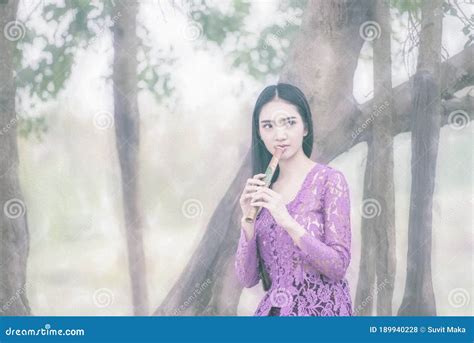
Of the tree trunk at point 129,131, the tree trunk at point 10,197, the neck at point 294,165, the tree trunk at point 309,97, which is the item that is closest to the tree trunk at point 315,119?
the tree trunk at point 309,97

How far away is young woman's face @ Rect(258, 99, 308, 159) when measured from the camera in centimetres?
331

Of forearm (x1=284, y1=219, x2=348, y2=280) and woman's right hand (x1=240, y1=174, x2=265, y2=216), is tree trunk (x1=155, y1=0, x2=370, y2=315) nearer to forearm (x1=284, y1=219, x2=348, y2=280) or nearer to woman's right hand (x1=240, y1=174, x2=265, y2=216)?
woman's right hand (x1=240, y1=174, x2=265, y2=216)

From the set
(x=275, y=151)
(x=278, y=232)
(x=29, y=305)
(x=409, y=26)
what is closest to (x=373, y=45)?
(x=409, y=26)

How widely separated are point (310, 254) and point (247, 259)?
0.34 metres

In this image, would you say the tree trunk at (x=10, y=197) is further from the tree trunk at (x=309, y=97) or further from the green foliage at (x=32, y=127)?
the tree trunk at (x=309, y=97)

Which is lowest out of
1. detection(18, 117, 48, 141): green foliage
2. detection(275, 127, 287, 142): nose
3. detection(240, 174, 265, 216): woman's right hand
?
detection(240, 174, 265, 216): woman's right hand

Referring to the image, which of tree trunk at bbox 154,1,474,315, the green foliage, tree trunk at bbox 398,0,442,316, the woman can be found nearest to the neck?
the woman

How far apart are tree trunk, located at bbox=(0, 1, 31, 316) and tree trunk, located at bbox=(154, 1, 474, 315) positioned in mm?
916

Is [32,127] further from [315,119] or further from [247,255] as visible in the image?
[247,255]

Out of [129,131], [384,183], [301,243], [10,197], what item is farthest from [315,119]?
[10,197]

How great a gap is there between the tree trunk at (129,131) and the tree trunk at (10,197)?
66 centimetres

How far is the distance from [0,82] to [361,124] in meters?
2.32

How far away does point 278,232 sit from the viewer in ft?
9.91

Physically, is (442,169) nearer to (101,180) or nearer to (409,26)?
(409,26)
